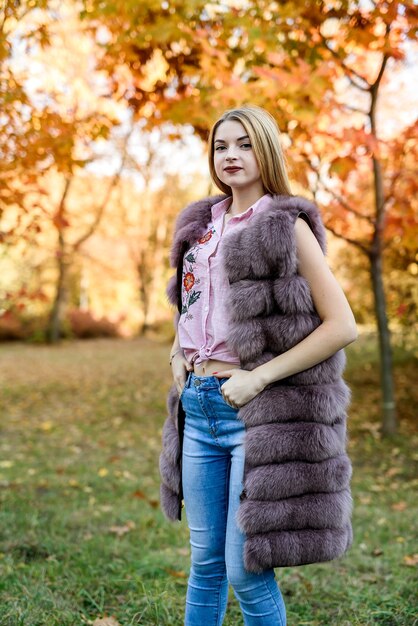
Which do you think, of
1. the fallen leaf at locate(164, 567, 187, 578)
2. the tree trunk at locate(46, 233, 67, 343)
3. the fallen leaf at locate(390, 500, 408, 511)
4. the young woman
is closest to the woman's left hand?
the young woman

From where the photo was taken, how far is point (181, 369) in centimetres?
213

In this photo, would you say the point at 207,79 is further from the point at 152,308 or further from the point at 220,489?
the point at 152,308

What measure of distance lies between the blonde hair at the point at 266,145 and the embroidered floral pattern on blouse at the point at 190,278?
27 cm

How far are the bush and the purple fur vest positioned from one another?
68.2 ft

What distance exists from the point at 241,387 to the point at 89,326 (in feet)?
70.5

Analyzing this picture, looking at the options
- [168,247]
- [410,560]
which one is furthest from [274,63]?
[410,560]

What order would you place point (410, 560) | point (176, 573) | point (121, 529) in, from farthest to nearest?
point (121, 529) → point (410, 560) → point (176, 573)

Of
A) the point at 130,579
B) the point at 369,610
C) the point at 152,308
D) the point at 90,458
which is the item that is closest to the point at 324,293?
the point at 369,610

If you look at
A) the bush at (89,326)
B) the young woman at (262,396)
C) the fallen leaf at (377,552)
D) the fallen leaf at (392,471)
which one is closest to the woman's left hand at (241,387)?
the young woman at (262,396)

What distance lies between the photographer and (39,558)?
3.43m

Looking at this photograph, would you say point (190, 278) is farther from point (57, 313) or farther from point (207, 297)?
point (57, 313)

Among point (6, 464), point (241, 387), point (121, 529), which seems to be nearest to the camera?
point (241, 387)

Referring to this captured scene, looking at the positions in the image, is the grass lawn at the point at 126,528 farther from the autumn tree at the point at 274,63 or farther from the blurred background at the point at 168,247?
the autumn tree at the point at 274,63

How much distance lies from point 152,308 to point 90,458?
19.2 m
